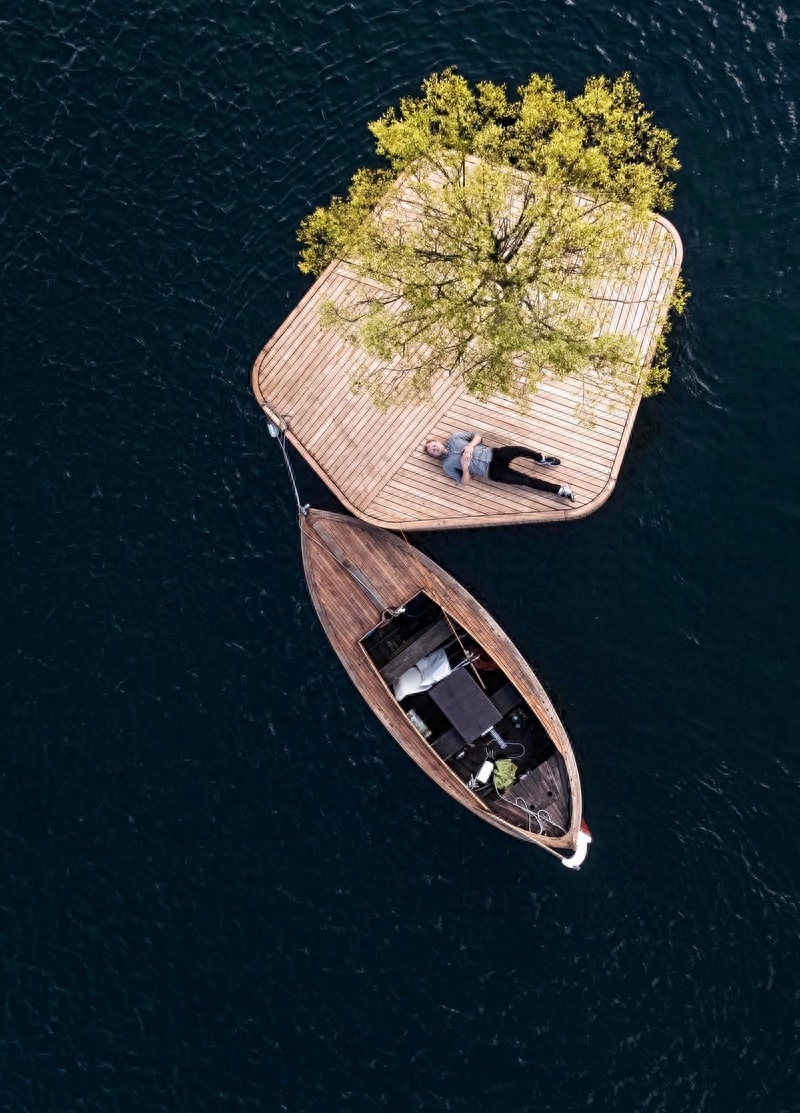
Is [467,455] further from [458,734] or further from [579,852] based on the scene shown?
[579,852]

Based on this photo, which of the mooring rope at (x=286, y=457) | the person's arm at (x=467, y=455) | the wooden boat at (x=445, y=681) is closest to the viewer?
the wooden boat at (x=445, y=681)

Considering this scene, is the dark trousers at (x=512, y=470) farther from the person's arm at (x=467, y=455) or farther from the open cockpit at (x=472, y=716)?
the open cockpit at (x=472, y=716)

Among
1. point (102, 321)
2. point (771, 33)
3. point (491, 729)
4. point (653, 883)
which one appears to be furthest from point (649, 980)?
point (771, 33)

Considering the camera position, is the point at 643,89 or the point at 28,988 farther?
the point at 643,89

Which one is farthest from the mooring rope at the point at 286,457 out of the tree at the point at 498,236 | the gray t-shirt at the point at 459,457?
the gray t-shirt at the point at 459,457

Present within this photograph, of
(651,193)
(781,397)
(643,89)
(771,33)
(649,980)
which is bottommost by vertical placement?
(649,980)

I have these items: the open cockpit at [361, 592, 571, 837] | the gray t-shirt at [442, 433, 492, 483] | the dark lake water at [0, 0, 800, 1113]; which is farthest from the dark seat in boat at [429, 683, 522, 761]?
the gray t-shirt at [442, 433, 492, 483]

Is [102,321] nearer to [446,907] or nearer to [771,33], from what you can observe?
[446,907]

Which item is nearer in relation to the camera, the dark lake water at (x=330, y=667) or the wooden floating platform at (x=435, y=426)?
the dark lake water at (x=330, y=667)
